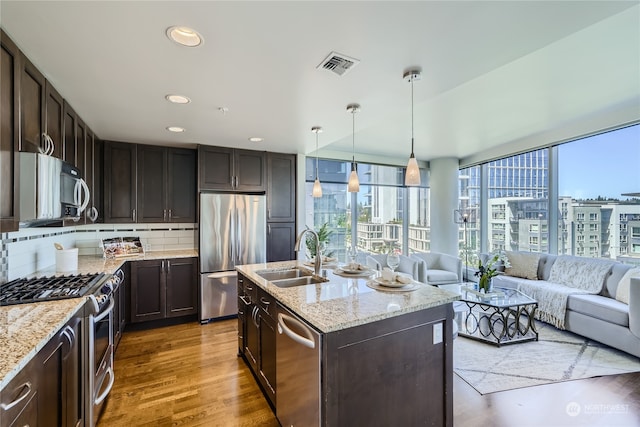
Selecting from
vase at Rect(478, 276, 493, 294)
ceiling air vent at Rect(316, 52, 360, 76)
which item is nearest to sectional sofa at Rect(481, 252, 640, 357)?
vase at Rect(478, 276, 493, 294)

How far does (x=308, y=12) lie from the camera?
135 cm

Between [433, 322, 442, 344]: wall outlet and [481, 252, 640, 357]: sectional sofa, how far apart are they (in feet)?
7.89

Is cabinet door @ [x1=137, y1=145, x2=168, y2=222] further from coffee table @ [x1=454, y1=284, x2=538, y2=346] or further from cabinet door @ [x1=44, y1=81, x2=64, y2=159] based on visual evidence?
coffee table @ [x1=454, y1=284, x2=538, y2=346]

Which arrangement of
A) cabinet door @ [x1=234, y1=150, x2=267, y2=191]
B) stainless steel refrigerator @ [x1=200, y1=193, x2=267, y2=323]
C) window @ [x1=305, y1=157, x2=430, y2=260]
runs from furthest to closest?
window @ [x1=305, y1=157, x2=430, y2=260] < cabinet door @ [x1=234, y1=150, x2=267, y2=191] < stainless steel refrigerator @ [x1=200, y1=193, x2=267, y2=323]

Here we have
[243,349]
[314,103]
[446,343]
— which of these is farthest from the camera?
[243,349]

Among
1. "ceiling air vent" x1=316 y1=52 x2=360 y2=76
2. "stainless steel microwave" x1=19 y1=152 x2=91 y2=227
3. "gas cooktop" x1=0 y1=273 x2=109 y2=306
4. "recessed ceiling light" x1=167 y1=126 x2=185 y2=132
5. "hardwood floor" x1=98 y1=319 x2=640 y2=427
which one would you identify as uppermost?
"ceiling air vent" x1=316 y1=52 x2=360 y2=76

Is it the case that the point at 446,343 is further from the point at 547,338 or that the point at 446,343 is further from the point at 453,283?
the point at 453,283

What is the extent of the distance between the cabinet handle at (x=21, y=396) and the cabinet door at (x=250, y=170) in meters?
3.16

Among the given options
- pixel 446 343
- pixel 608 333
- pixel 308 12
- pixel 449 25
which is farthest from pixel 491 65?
pixel 608 333

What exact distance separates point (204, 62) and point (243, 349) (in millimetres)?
2465

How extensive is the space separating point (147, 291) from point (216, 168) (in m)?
1.80

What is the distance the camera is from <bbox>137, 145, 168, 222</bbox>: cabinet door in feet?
12.4

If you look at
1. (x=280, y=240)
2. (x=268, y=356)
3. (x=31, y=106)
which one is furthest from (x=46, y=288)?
(x=280, y=240)

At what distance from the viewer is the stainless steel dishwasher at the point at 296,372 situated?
1.38 metres
